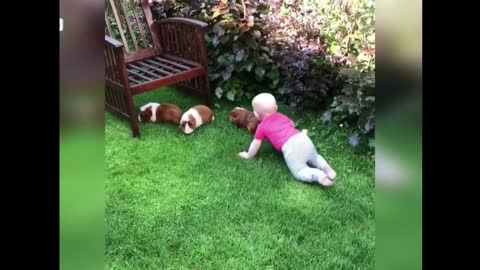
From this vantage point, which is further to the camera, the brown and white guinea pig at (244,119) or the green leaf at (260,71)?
the green leaf at (260,71)

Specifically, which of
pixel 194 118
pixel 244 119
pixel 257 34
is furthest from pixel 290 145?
pixel 257 34

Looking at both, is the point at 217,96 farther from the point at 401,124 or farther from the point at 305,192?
the point at 401,124

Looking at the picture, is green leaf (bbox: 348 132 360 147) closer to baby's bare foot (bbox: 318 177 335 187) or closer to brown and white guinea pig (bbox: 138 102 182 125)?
baby's bare foot (bbox: 318 177 335 187)

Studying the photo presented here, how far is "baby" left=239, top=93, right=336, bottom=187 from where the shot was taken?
7.34 ft

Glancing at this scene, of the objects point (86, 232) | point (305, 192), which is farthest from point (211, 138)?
point (86, 232)

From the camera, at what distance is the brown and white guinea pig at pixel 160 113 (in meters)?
2.62

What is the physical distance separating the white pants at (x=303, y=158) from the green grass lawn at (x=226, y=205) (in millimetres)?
33

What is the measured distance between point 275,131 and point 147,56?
0.83 meters

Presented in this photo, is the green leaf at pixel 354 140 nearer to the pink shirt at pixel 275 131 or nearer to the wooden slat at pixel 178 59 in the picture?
the pink shirt at pixel 275 131

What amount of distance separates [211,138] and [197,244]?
0.71 metres

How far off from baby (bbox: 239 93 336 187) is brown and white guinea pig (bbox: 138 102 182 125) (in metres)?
0.35

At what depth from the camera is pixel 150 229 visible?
1.95 meters

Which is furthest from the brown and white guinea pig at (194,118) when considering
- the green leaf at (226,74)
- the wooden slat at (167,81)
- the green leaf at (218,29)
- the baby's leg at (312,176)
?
the baby's leg at (312,176)
